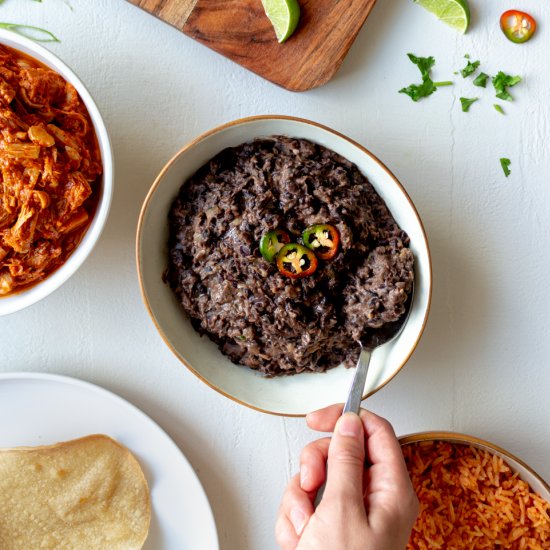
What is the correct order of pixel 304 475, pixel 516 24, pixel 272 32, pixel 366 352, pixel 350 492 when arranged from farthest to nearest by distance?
pixel 516 24 → pixel 272 32 → pixel 366 352 → pixel 304 475 → pixel 350 492

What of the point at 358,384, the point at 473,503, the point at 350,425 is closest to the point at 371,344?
Answer: the point at 358,384

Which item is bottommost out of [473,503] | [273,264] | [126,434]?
[126,434]

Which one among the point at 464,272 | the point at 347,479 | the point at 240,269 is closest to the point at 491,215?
the point at 464,272

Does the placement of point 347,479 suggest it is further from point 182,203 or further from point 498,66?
point 498,66

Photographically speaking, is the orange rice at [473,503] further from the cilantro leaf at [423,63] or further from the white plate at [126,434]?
the cilantro leaf at [423,63]

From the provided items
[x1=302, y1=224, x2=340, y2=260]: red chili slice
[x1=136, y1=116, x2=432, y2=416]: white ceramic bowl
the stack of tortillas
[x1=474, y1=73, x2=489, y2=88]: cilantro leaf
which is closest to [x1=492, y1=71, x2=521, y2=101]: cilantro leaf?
[x1=474, y1=73, x2=489, y2=88]: cilantro leaf

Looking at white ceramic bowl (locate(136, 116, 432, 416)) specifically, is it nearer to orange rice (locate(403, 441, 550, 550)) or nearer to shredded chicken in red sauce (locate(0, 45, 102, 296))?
shredded chicken in red sauce (locate(0, 45, 102, 296))

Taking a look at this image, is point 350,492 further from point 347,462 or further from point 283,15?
point 283,15
